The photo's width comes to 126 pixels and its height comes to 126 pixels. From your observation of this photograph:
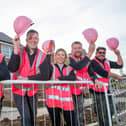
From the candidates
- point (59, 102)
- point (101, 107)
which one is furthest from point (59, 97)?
point (101, 107)

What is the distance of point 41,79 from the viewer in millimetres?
2273

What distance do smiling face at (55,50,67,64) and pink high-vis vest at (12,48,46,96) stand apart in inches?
21.7

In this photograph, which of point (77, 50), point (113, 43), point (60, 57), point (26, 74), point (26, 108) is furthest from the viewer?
point (113, 43)

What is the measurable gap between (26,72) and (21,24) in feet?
2.26

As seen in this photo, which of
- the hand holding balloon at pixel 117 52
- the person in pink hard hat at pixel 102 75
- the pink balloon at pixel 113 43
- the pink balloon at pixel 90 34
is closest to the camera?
the pink balloon at pixel 90 34

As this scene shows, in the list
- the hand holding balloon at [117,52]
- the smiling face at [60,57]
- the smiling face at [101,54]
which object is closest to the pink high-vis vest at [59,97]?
the smiling face at [60,57]

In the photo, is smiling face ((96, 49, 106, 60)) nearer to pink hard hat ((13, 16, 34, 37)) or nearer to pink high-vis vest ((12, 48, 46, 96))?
pink high-vis vest ((12, 48, 46, 96))

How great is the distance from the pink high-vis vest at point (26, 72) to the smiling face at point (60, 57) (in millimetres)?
550

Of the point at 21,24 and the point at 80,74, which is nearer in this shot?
the point at 21,24

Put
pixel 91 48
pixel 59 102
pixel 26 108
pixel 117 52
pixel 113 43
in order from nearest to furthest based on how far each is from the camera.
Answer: pixel 26 108, pixel 59 102, pixel 91 48, pixel 113 43, pixel 117 52

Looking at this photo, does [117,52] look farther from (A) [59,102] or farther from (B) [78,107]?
(A) [59,102]

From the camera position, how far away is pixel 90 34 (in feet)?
9.20

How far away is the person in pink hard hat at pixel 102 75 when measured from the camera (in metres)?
2.92

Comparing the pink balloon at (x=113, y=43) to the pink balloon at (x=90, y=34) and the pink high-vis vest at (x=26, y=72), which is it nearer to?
the pink balloon at (x=90, y=34)
